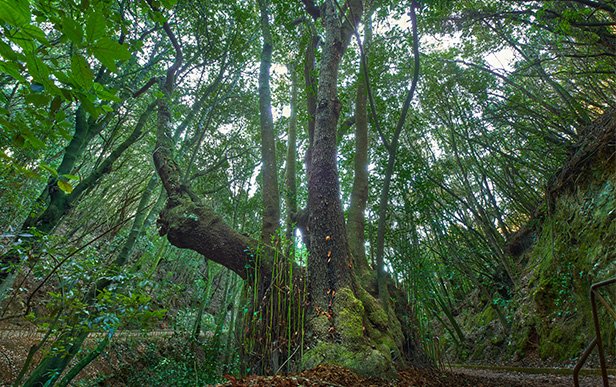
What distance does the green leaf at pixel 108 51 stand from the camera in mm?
633

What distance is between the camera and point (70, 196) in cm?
260

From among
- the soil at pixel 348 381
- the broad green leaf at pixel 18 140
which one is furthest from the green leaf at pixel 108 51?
the soil at pixel 348 381

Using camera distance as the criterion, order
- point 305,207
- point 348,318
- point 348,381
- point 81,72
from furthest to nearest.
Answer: point 305,207 → point 348,318 → point 348,381 → point 81,72

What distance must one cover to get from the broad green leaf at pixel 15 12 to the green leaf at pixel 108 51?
0.39 ft

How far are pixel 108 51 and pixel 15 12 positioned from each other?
0.15 m

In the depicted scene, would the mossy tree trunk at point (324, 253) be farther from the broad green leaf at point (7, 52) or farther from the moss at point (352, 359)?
the broad green leaf at point (7, 52)

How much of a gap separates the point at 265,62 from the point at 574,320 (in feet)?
17.8

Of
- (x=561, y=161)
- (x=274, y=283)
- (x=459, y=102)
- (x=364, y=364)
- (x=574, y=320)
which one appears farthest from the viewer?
(x=459, y=102)

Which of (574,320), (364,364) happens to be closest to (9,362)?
(364,364)

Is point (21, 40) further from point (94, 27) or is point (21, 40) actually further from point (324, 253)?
point (324, 253)

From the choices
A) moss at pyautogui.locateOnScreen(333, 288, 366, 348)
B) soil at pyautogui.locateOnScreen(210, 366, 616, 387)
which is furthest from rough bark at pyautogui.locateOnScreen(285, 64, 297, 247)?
soil at pyautogui.locateOnScreen(210, 366, 616, 387)

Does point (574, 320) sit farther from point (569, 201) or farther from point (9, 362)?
point (9, 362)

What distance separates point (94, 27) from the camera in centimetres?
62

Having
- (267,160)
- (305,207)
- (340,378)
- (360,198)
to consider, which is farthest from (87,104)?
(305,207)
